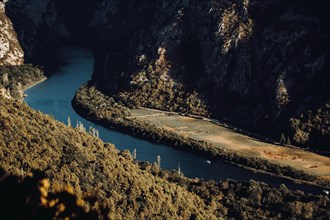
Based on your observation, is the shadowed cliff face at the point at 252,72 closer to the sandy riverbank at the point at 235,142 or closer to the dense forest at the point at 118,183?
the sandy riverbank at the point at 235,142

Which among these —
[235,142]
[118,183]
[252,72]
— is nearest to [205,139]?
[235,142]

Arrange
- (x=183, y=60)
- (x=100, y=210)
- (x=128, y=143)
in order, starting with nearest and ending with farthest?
1. (x=100, y=210)
2. (x=128, y=143)
3. (x=183, y=60)

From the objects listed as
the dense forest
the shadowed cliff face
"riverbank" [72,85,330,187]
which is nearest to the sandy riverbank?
"riverbank" [72,85,330,187]

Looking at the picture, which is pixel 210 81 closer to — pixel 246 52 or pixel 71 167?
pixel 246 52

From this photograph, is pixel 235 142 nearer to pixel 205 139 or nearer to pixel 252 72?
pixel 205 139

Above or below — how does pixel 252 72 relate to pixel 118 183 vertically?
above

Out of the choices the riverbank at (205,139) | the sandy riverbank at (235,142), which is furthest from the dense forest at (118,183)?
the sandy riverbank at (235,142)

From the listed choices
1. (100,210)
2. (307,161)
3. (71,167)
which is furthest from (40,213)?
(307,161)
